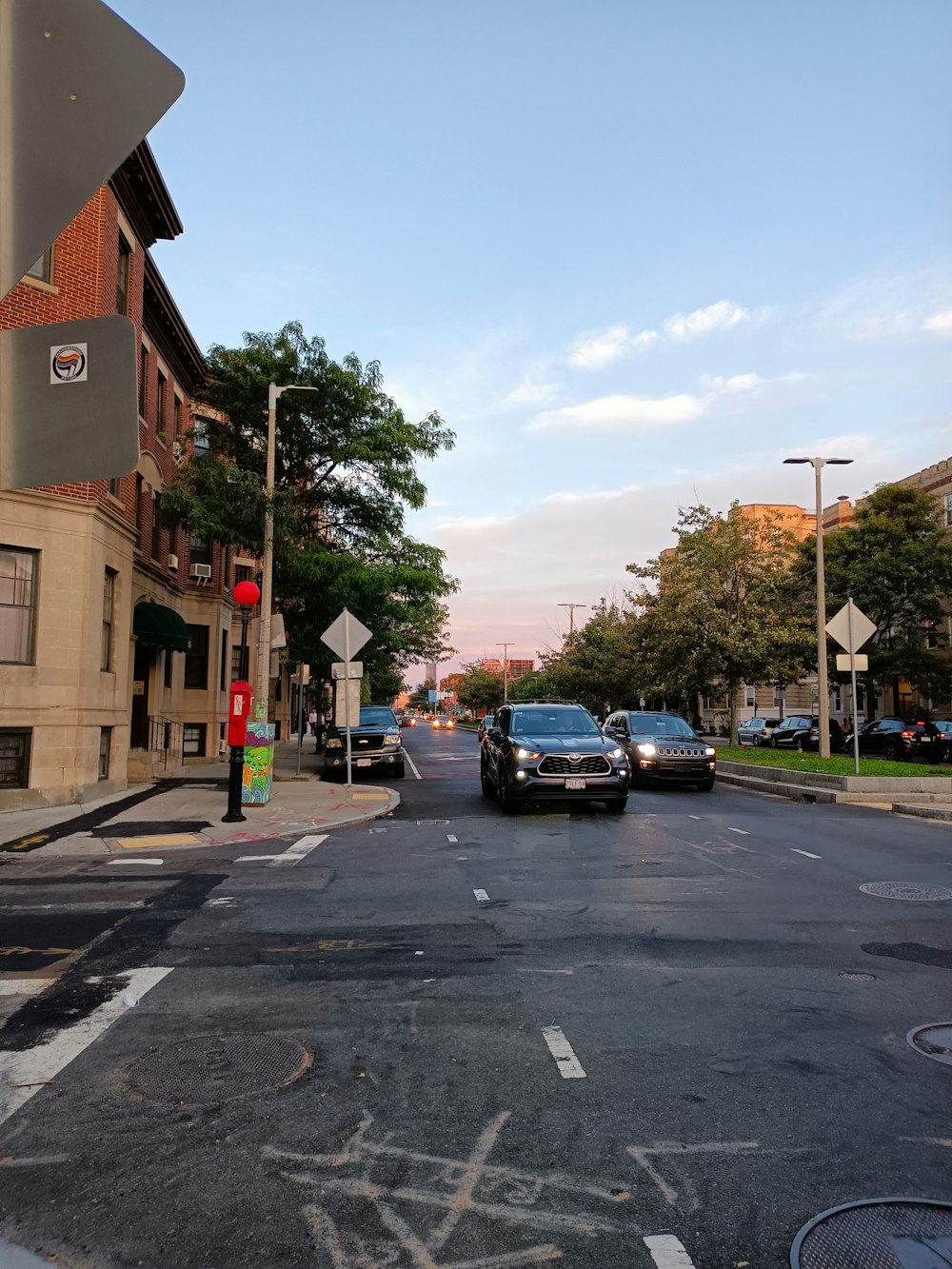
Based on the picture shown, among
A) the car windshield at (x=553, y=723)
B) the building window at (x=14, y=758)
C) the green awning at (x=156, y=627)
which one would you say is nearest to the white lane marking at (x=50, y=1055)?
the car windshield at (x=553, y=723)

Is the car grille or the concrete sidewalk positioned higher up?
the car grille

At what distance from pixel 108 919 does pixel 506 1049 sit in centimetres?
419

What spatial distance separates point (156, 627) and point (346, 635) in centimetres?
→ 669

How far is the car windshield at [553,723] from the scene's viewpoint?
50.0 ft

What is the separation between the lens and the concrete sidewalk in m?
11.3

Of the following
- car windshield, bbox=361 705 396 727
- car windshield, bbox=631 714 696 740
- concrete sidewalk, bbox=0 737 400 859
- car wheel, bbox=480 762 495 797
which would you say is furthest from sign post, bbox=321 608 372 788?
car windshield, bbox=631 714 696 740

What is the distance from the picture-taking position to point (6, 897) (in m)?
8.00

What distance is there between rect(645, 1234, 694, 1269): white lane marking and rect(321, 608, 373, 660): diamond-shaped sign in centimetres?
1479

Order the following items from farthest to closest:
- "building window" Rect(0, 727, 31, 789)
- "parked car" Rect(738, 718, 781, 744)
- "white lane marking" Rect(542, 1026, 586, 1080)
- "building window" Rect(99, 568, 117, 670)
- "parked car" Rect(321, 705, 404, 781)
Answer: "parked car" Rect(738, 718, 781, 744) < "parked car" Rect(321, 705, 404, 781) < "building window" Rect(99, 568, 117, 670) < "building window" Rect(0, 727, 31, 789) < "white lane marking" Rect(542, 1026, 586, 1080)

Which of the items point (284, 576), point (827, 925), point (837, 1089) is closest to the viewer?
point (837, 1089)

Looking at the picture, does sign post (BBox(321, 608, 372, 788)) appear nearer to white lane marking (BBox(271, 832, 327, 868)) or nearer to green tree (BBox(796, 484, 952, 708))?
white lane marking (BBox(271, 832, 327, 868))

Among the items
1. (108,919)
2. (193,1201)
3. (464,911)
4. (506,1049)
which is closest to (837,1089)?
(506,1049)

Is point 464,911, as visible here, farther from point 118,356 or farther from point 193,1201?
point 118,356

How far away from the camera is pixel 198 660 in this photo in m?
28.1
